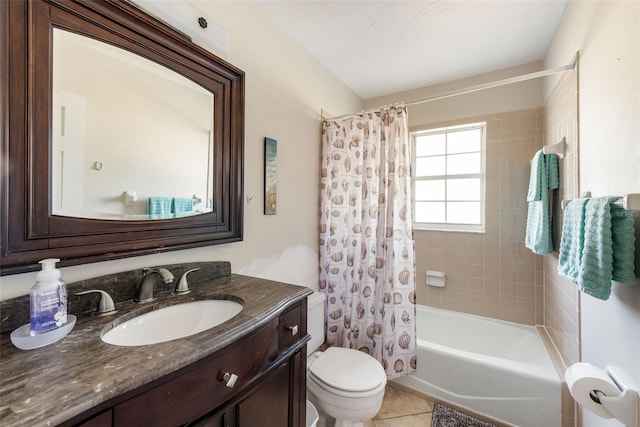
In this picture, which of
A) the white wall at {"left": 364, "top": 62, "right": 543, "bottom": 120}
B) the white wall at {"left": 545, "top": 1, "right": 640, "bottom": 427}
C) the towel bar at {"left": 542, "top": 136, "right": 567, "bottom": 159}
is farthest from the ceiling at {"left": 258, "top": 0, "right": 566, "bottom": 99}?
the towel bar at {"left": 542, "top": 136, "right": 567, "bottom": 159}

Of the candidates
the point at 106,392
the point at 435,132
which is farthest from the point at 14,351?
the point at 435,132

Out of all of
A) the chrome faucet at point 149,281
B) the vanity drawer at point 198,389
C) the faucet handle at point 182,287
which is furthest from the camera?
the faucet handle at point 182,287

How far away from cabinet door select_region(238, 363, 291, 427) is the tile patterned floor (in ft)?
3.18

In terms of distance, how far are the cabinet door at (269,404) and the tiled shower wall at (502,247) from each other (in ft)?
6.68

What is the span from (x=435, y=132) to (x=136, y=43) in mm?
2494

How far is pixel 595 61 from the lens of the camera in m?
1.16

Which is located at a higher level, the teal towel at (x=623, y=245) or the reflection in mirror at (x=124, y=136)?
the reflection in mirror at (x=124, y=136)

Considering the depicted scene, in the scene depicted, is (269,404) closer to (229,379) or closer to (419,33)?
(229,379)

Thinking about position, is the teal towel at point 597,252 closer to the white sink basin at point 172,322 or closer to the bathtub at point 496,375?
the bathtub at point 496,375

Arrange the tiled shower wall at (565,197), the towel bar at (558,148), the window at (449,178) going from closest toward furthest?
the tiled shower wall at (565,197)
the towel bar at (558,148)
the window at (449,178)

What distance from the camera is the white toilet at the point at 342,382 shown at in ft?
4.23

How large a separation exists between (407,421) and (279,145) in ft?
6.39

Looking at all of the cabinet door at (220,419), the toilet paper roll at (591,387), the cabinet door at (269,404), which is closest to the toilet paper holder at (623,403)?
the toilet paper roll at (591,387)

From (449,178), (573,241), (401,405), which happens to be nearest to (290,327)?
(573,241)
